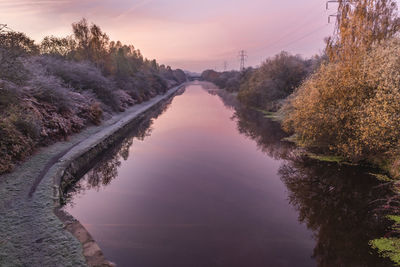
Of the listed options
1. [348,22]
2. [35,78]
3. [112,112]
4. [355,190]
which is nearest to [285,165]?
[355,190]

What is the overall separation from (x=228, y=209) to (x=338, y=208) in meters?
4.36

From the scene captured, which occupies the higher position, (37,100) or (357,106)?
(37,100)

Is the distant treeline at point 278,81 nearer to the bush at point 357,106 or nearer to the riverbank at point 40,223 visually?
the bush at point 357,106

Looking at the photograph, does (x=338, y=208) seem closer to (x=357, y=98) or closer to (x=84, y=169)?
(x=357, y=98)

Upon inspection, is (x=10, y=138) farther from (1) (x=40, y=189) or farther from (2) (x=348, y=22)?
(2) (x=348, y=22)

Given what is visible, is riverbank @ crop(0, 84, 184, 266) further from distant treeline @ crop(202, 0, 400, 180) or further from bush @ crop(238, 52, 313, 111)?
bush @ crop(238, 52, 313, 111)

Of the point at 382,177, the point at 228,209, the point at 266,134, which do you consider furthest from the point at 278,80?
the point at 228,209

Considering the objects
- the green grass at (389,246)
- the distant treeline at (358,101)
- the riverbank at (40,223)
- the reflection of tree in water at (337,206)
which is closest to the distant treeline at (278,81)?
the distant treeline at (358,101)

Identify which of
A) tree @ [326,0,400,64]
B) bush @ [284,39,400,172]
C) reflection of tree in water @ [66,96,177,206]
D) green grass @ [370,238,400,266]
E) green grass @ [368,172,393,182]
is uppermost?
tree @ [326,0,400,64]

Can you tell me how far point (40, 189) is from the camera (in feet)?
27.7

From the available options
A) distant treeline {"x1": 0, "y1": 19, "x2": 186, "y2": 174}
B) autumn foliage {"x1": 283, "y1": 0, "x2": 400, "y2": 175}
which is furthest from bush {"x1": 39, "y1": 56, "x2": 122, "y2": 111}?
autumn foliage {"x1": 283, "y1": 0, "x2": 400, "y2": 175}

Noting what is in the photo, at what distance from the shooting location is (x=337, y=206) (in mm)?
9242

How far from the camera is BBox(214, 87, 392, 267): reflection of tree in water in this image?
21.9 ft

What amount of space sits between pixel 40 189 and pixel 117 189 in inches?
131
